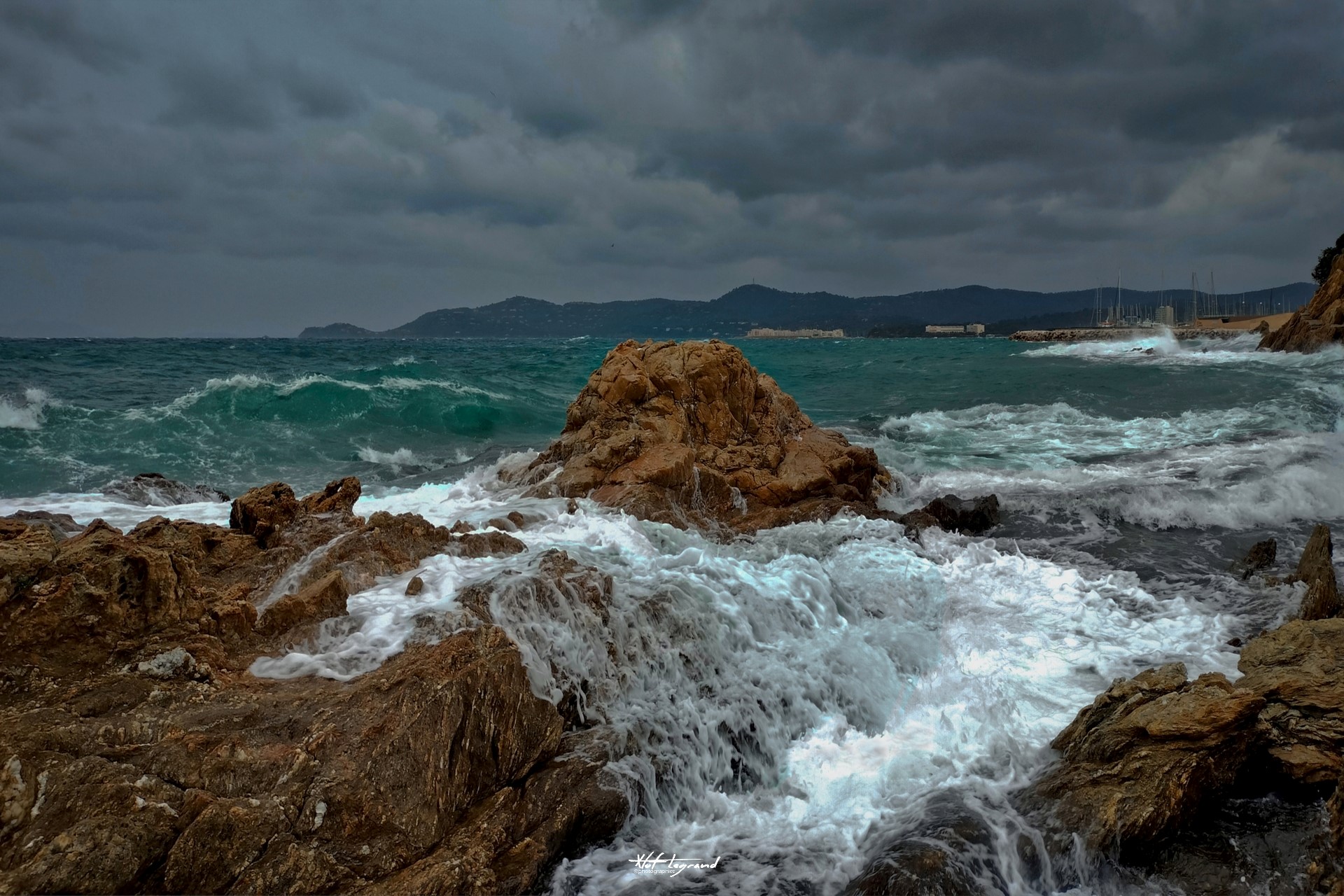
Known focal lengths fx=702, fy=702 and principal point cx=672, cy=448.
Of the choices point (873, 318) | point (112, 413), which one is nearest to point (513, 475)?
point (112, 413)

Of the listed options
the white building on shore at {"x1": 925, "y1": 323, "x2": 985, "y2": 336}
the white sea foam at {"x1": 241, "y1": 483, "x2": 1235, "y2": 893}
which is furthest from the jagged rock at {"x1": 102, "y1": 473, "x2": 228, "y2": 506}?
the white building on shore at {"x1": 925, "y1": 323, "x2": 985, "y2": 336}

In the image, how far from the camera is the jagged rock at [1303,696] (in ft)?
12.5

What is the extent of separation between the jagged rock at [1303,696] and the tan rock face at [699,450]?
540 centimetres

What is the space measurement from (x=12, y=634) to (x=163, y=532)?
2.03m

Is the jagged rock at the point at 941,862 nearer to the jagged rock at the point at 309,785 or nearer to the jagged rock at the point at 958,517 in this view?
the jagged rock at the point at 309,785

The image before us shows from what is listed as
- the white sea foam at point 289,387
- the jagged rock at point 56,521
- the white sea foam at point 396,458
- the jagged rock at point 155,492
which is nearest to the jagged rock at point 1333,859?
the jagged rock at point 56,521

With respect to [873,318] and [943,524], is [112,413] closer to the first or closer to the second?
[943,524]

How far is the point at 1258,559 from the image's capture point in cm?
773

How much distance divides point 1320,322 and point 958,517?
41140 mm

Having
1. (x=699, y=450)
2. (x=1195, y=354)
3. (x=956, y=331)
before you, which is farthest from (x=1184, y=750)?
(x=956, y=331)

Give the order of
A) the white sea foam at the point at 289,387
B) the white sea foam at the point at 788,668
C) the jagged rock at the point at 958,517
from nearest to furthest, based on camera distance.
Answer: the white sea foam at the point at 788,668 < the jagged rock at the point at 958,517 < the white sea foam at the point at 289,387

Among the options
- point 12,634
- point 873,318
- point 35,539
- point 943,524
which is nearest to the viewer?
point 12,634

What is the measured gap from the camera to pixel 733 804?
14.5 ft

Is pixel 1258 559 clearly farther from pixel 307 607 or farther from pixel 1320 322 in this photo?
pixel 1320 322
